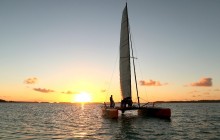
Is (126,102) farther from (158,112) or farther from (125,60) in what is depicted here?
(125,60)

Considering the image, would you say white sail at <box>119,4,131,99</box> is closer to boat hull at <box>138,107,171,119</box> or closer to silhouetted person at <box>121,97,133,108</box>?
silhouetted person at <box>121,97,133,108</box>

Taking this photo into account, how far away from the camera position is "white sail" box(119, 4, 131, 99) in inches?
1608

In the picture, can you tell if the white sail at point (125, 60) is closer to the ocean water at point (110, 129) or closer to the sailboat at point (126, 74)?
the sailboat at point (126, 74)

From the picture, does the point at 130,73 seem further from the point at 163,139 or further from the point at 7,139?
the point at 7,139

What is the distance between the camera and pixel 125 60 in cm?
4144

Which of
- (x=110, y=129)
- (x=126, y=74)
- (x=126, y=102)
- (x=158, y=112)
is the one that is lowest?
(x=110, y=129)

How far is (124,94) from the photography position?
136 feet

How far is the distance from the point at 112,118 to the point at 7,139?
19618 mm

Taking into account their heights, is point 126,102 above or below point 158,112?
above

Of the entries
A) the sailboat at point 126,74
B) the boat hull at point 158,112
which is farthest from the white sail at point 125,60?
the boat hull at point 158,112

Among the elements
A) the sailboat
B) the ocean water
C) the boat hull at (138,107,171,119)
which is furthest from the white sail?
the ocean water

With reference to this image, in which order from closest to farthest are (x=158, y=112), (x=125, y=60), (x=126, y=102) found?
(x=158, y=112), (x=126, y=102), (x=125, y=60)

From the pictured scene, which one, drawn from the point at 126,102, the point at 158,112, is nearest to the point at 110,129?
the point at 126,102

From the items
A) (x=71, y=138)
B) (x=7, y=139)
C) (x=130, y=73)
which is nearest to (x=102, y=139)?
(x=71, y=138)
